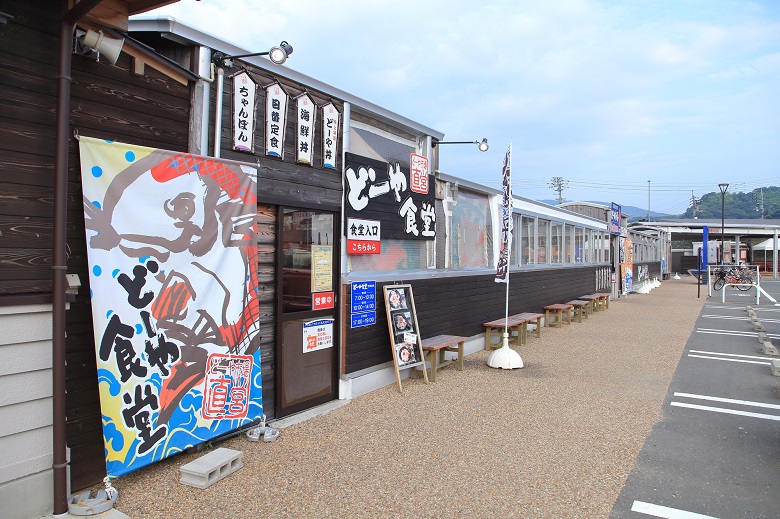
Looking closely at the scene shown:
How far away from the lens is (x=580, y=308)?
12969 mm

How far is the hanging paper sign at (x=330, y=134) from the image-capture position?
5.37 m

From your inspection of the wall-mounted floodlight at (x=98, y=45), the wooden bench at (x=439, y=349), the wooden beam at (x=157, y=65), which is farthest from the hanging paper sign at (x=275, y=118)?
the wooden bench at (x=439, y=349)

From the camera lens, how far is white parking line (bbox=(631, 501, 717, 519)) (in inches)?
127

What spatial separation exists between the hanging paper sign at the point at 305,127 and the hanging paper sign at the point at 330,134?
6.6 inches

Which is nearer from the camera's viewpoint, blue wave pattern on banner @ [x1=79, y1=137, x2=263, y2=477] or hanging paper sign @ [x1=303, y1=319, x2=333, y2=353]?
blue wave pattern on banner @ [x1=79, y1=137, x2=263, y2=477]

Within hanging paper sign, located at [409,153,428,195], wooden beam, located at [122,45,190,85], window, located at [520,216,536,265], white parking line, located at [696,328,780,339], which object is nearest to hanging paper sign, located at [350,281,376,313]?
hanging paper sign, located at [409,153,428,195]

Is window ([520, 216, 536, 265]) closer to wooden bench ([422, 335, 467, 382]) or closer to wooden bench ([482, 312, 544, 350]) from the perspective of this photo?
wooden bench ([482, 312, 544, 350])

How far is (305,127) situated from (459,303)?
13.3 ft

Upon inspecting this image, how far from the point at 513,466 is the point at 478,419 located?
1.14 meters

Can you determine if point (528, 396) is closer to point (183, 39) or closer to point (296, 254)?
point (296, 254)

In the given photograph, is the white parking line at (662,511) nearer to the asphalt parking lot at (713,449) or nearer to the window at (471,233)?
the asphalt parking lot at (713,449)

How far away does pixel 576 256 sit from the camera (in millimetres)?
15320

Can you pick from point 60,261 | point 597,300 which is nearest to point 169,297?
point 60,261

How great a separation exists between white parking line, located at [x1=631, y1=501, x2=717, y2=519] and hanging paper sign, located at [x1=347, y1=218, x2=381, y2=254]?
3667 millimetres
